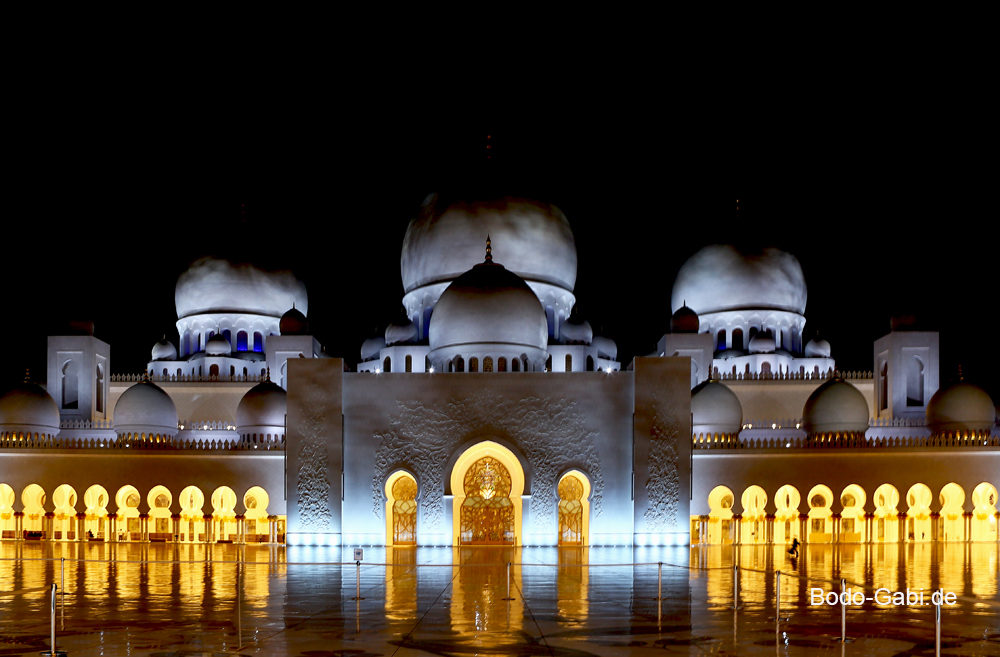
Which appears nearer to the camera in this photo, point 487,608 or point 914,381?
point 487,608

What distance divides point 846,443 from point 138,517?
1488cm

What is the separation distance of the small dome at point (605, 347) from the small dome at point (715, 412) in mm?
4108

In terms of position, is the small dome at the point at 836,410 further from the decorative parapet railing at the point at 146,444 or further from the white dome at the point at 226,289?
the white dome at the point at 226,289

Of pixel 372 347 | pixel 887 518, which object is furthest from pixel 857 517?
pixel 372 347

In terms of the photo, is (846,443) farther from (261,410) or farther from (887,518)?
(261,410)

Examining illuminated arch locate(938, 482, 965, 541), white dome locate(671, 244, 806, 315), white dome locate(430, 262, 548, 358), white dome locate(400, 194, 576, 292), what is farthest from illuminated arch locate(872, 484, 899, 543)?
white dome locate(400, 194, 576, 292)

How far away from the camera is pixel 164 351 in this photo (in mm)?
28969

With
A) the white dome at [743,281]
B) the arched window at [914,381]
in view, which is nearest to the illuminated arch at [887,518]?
the arched window at [914,381]

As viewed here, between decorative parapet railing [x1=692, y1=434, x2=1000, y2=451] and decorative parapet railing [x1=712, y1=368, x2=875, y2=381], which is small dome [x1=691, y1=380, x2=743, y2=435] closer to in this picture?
decorative parapet railing [x1=692, y1=434, x2=1000, y2=451]

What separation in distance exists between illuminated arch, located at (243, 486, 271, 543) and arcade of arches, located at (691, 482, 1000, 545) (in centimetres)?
890

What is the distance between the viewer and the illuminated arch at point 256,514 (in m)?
21.8

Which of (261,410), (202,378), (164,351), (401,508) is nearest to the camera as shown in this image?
(401,508)

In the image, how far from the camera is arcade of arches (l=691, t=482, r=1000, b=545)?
69.3ft

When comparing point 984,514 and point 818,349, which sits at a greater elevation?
point 818,349
